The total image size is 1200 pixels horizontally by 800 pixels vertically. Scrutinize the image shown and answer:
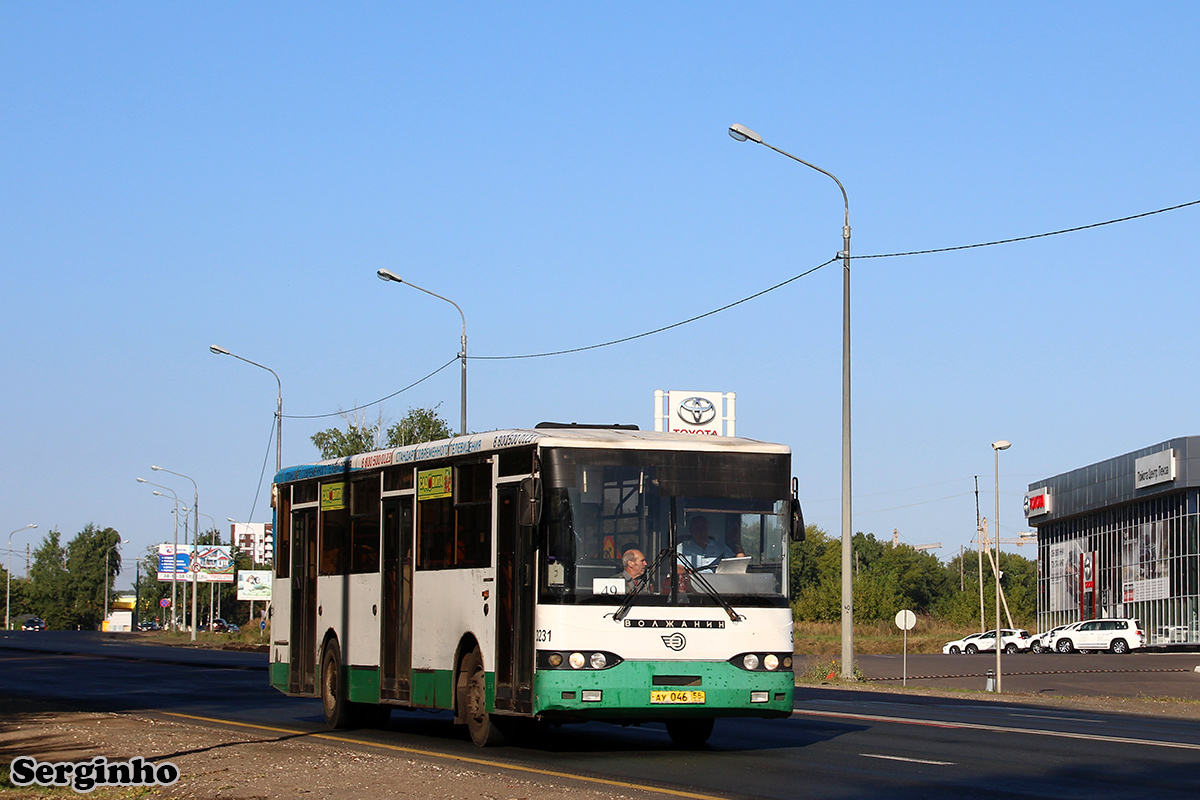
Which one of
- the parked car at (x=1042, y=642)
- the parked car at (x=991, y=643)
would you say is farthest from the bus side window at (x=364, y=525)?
the parked car at (x=991, y=643)

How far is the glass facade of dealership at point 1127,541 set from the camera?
235ft

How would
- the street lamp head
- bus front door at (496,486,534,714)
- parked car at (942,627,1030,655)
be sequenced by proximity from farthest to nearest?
parked car at (942,627,1030,655) → the street lamp head → bus front door at (496,486,534,714)

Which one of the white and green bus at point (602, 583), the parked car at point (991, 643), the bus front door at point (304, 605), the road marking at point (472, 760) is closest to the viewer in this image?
the road marking at point (472, 760)

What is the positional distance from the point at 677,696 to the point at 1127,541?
2764 inches

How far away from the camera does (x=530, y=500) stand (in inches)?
567

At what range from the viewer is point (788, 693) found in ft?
49.3

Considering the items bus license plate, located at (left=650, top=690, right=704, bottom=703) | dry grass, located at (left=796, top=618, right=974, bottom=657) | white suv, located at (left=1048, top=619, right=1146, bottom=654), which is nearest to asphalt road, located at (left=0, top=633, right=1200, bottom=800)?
bus license plate, located at (left=650, top=690, right=704, bottom=703)

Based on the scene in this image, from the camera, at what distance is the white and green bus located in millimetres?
14367

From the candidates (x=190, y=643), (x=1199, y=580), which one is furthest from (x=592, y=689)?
(x=1199, y=580)

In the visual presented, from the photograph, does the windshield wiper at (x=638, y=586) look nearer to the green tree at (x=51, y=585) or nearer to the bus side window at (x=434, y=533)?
the bus side window at (x=434, y=533)

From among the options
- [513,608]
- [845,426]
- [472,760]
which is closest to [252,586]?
[845,426]

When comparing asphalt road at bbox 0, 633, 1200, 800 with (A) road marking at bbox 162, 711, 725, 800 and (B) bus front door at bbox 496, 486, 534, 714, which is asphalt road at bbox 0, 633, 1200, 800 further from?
(B) bus front door at bbox 496, 486, 534, 714

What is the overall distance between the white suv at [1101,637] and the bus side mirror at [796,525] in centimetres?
5768

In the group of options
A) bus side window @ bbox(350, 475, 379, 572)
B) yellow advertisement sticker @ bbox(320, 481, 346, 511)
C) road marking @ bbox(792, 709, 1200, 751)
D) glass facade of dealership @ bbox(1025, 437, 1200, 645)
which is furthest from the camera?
glass facade of dealership @ bbox(1025, 437, 1200, 645)
